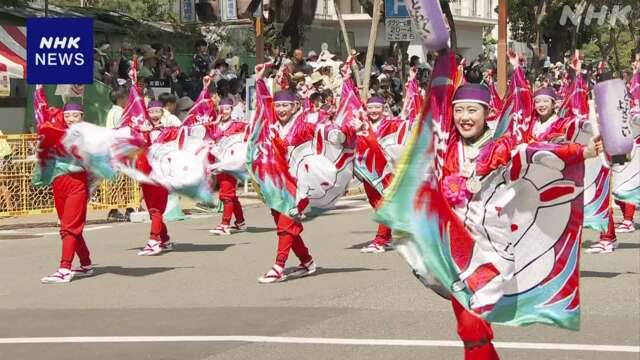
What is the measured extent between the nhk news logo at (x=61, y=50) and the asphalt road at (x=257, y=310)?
11.7 feet

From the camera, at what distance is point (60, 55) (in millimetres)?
19234

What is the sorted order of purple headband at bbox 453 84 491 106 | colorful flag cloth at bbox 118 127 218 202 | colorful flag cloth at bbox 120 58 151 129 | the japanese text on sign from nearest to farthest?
1. purple headband at bbox 453 84 491 106
2. colorful flag cloth at bbox 120 58 151 129
3. colorful flag cloth at bbox 118 127 218 202
4. the japanese text on sign

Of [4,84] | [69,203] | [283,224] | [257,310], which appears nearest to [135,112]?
[69,203]

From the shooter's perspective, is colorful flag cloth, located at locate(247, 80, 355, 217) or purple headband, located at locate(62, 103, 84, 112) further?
purple headband, located at locate(62, 103, 84, 112)

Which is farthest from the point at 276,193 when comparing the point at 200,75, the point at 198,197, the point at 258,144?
the point at 200,75

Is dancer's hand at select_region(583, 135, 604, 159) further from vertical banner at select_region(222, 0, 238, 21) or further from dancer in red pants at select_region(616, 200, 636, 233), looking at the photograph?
vertical banner at select_region(222, 0, 238, 21)

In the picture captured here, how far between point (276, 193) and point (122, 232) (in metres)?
5.92

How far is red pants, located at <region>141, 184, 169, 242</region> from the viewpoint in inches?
610

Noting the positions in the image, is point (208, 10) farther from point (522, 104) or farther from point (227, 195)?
point (522, 104)

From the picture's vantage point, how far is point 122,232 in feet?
59.9

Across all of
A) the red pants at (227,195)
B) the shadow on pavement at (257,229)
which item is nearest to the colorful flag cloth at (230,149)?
the red pants at (227,195)

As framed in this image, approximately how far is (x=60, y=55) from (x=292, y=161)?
23.4ft

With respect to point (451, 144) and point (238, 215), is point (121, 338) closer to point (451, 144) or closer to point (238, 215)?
point (451, 144)

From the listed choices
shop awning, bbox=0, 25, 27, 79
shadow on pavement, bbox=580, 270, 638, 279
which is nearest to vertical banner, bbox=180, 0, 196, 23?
shop awning, bbox=0, 25, 27, 79
